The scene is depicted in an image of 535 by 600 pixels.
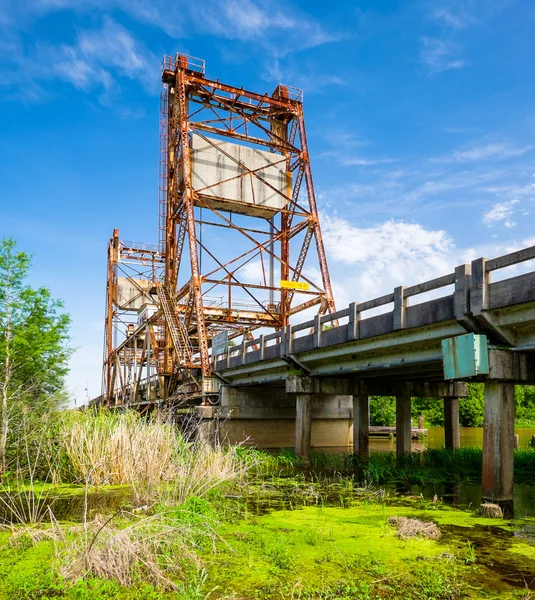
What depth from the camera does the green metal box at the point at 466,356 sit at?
426 inches

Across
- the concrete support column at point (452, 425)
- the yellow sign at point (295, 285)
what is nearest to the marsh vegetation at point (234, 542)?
the concrete support column at point (452, 425)

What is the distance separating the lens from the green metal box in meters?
10.8

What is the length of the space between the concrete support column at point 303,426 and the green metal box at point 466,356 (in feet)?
29.1

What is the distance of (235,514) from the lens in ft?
31.7

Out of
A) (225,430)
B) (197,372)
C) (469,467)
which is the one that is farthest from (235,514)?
(197,372)

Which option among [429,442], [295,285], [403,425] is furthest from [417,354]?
[429,442]

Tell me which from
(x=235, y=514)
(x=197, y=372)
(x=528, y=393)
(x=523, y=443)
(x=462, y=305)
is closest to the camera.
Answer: (x=235, y=514)

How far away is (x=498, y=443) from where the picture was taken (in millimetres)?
10852

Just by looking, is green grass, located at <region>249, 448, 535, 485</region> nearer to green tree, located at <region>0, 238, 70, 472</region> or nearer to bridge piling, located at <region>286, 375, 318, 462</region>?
bridge piling, located at <region>286, 375, 318, 462</region>

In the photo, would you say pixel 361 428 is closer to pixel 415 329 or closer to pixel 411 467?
pixel 411 467

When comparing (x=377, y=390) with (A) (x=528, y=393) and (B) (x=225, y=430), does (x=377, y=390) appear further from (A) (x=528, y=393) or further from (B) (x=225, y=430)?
(A) (x=528, y=393)

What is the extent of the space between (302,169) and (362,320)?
18.2 m

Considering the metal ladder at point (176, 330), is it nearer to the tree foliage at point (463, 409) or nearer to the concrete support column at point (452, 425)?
the concrete support column at point (452, 425)

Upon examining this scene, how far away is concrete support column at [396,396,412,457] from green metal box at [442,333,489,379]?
10.4 metres
